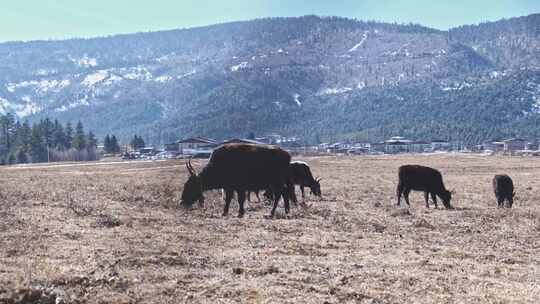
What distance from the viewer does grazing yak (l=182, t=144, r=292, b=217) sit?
23.0 m

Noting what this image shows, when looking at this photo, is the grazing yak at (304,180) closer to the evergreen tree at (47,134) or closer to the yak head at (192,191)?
the yak head at (192,191)

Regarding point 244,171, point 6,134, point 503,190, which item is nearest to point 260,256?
point 244,171

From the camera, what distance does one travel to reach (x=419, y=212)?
25938 millimetres

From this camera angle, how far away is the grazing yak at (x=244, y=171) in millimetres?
22984

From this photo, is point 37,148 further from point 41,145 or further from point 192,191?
point 192,191

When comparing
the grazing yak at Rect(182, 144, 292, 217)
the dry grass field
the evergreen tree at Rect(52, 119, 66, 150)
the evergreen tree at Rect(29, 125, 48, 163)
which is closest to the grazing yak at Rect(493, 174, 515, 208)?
the dry grass field

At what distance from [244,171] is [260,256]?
8.99m

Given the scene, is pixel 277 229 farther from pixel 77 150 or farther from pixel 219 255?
pixel 77 150

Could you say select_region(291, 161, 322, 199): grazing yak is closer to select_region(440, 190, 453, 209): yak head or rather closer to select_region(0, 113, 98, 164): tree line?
select_region(440, 190, 453, 209): yak head

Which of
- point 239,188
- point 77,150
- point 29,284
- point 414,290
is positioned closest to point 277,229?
point 239,188

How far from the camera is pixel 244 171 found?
23.0 m

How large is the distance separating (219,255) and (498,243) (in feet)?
26.9

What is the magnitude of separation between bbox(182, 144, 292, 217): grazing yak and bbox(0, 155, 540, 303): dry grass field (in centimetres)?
107

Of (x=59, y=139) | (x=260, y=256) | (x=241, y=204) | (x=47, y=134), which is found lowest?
(x=260, y=256)
